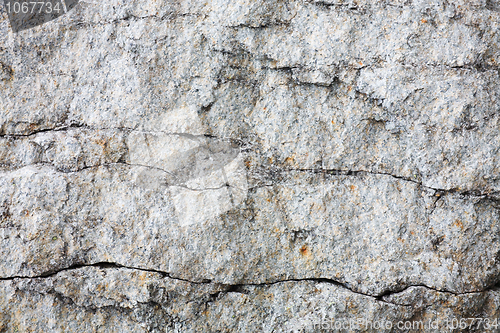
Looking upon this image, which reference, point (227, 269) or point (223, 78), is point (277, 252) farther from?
point (223, 78)

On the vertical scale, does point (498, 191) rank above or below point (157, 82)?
below

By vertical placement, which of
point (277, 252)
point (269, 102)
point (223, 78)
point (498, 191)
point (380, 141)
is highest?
point (223, 78)

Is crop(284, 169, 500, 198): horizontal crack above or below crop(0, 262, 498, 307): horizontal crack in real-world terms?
above

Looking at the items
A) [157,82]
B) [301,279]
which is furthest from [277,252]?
[157,82]

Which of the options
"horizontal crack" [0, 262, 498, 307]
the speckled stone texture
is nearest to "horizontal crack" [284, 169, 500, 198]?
the speckled stone texture

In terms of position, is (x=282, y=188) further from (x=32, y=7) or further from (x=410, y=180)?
(x=32, y=7)

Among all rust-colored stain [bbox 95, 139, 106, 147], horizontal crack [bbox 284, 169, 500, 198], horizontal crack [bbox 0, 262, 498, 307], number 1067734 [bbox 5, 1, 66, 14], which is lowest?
horizontal crack [bbox 0, 262, 498, 307]

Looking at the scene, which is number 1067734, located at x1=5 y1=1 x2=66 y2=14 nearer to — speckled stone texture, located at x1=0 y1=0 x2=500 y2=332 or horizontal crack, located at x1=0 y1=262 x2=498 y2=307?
speckled stone texture, located at x1=0 y1=0 x2=500 y2=332

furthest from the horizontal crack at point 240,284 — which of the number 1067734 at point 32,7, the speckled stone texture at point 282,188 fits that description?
the number 1067734 at point 32,7
